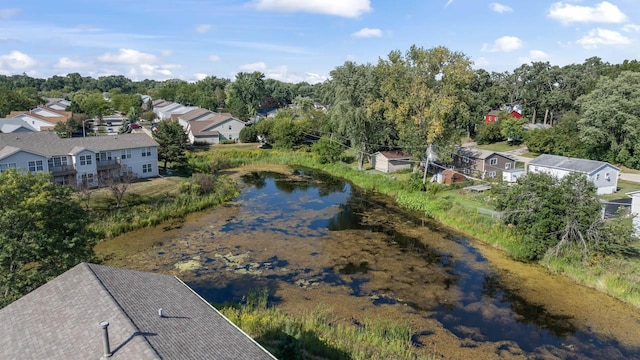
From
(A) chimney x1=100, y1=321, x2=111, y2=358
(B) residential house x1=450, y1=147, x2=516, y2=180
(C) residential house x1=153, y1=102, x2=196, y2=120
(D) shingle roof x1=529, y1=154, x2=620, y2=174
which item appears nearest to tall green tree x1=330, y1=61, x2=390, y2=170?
(B) residential house x1=450, y1=147, x2=516, y2=180

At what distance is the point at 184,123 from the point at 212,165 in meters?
25.8

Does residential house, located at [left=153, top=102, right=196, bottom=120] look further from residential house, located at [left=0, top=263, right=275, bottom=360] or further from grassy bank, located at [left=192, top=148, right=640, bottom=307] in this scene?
residential house, located at [left=0, top=263, right=275, bottom=360]

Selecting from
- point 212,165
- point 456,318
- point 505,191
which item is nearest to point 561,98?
point 505,191

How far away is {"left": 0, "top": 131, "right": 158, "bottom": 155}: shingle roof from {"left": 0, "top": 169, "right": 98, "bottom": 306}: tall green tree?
20971 millimetres

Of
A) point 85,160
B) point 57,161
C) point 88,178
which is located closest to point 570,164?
point 88,178

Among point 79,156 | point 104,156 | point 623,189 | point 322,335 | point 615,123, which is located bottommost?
point 322,335

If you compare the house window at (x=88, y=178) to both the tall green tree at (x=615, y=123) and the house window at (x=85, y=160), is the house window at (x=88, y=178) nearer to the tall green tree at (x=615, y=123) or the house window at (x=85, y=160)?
the house window at (x=85, y=160)

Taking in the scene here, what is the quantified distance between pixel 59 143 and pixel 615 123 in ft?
188

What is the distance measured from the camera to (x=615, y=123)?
45344mm

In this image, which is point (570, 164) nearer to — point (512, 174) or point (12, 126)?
point (512, 174)

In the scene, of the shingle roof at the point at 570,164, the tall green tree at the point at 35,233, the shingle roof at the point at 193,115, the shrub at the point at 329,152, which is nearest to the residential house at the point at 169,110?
the shingle roof at the point at 193,115

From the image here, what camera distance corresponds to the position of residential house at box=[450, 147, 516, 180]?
A: 147 ft

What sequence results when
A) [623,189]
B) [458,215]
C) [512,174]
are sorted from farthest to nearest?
[512,174]
[623,189]
[458,215]

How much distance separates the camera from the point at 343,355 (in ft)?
46.9
